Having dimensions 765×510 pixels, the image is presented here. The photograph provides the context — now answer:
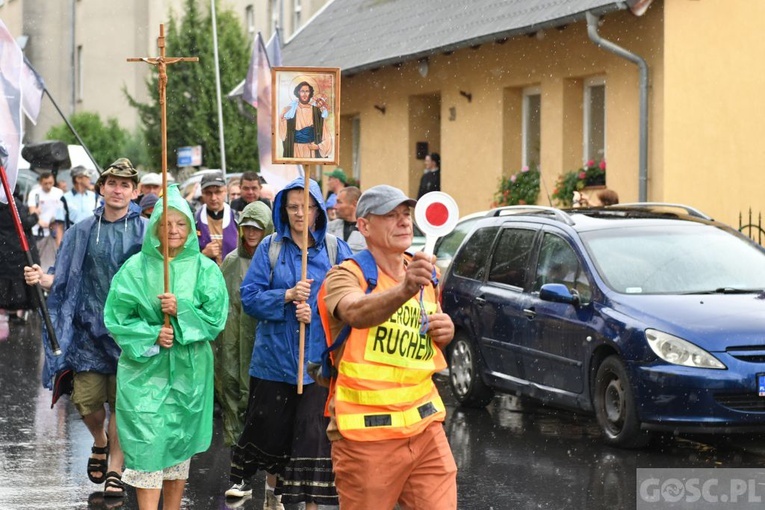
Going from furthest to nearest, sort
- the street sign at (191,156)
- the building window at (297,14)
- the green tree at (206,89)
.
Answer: the green tree at (206,89), the building window at (297,14), the street sign at (191,156)

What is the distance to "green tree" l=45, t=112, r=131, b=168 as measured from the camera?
48031 mm

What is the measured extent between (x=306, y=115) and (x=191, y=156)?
2409cm

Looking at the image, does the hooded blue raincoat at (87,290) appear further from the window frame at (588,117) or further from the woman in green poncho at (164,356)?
the window frame at (588,117)

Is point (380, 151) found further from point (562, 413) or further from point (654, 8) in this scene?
point (562, 413)

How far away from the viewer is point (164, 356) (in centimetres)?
742

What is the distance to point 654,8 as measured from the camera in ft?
58.1

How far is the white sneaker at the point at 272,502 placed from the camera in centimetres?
793

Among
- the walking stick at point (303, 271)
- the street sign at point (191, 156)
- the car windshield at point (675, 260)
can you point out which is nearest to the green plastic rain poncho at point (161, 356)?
the walking stick at point (303, 271)

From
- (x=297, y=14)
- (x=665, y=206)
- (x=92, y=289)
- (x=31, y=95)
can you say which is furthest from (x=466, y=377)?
(x=297, y=14)

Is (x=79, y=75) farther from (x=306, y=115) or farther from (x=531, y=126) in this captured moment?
(x=306, y=115)

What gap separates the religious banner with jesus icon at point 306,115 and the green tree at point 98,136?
40645 mm

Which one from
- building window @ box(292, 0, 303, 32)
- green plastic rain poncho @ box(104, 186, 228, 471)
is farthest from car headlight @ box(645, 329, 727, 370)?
building window @ box(292, 0, 303, 32)

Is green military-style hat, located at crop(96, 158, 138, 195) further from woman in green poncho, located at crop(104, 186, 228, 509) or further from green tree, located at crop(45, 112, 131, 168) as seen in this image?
green tree, located at crop(45, 112, 131, 168)

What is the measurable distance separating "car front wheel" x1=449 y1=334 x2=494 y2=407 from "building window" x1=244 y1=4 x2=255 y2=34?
32.9 meters
